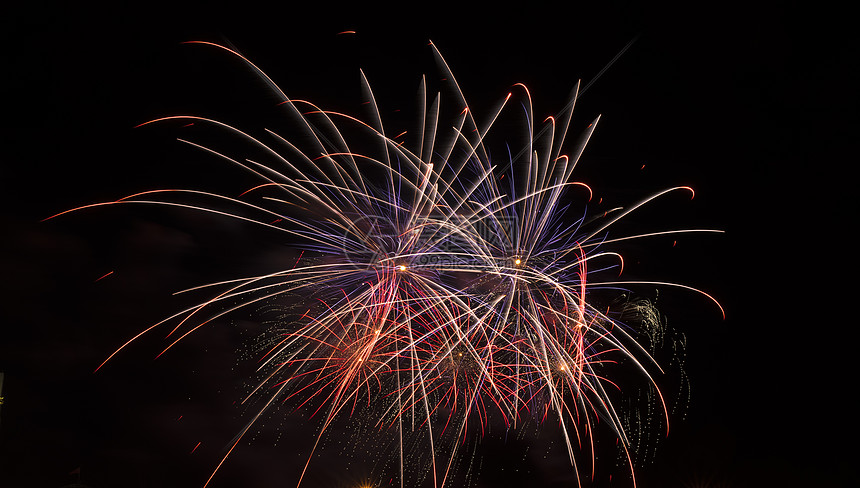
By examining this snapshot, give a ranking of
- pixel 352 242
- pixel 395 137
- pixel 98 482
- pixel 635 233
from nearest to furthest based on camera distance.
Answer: pixel 352 242
pixel 395 137
pixel 635 233
pixel 98 482

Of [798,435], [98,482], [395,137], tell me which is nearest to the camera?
[395,137]

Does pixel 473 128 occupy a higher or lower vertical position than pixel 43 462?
higher

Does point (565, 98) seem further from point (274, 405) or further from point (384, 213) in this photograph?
point (274, 405)

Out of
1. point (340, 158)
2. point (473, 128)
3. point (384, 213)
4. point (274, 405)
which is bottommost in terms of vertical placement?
point (274, 405)

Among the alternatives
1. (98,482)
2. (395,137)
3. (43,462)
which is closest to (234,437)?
(98,482)

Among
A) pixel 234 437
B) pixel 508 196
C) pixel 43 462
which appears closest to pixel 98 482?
pixel 43 462

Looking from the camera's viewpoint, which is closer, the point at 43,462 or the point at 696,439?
the point at 43,462
